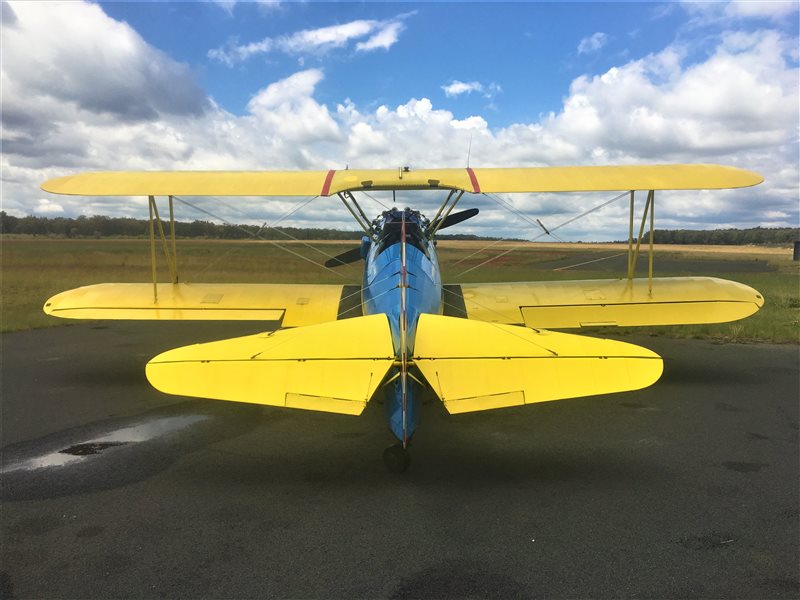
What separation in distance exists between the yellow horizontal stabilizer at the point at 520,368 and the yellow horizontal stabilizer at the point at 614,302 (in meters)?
3.95

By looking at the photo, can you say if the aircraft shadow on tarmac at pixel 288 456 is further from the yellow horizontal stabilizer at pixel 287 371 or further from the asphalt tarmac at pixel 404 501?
the yellow horizontal stabilizer at pixel 287 371

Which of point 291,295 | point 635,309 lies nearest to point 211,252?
point 291,295

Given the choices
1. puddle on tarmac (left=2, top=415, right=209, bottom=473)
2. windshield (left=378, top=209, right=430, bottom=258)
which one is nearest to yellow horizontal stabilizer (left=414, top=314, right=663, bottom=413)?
windshield (left=378, top=209, right=430, bottom=258)

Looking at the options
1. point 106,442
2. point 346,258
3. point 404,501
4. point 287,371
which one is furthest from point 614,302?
point 106,442

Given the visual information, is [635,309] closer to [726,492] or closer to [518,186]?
[518,186]

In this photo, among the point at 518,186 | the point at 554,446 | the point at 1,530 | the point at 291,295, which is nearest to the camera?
the point at 1,530

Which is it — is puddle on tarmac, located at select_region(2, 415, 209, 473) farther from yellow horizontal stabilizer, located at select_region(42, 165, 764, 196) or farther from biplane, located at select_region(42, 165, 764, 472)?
yellow horizontal stabilizer, located at select_region(42, 165, 764, 196)

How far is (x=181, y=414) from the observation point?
6457mm

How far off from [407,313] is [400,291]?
1.19 ft

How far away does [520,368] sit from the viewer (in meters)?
3.74

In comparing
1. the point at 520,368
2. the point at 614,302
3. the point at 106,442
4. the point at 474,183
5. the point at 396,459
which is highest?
the point at 474,183

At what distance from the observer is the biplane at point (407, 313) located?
143 inches

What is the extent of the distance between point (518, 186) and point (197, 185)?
12.2ft

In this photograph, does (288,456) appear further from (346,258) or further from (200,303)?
(346,258)
